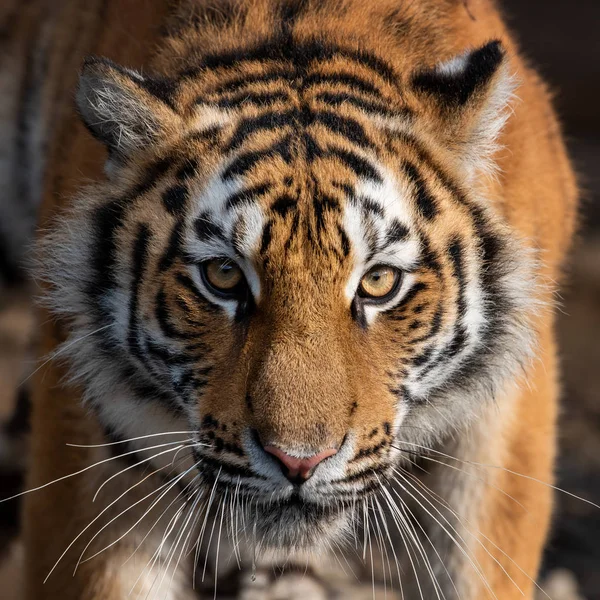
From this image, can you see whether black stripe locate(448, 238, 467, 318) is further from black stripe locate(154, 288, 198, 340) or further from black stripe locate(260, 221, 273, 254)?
black stripe locate(154, 288, 198, 340)

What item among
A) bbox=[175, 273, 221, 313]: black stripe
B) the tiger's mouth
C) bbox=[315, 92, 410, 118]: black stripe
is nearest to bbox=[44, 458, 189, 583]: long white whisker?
the tiger's mouth

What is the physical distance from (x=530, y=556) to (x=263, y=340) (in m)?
0.97

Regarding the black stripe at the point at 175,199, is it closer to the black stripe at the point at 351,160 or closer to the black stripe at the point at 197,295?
the black stripe at the point at 197,295

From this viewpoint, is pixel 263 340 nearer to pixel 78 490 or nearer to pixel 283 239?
pixel 283 239

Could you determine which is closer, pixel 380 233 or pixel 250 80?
pixel 380 233

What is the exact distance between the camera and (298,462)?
65.9 inches

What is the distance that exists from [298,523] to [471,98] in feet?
2.66

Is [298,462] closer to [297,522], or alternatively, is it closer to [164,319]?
[297,522]

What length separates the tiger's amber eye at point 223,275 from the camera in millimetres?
1794

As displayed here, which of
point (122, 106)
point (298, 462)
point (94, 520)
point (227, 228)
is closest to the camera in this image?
point (298, 462)

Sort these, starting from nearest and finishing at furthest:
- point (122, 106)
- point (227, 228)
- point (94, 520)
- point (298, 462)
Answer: point (298, 462) < point (227, 228) < point (122, 106) < point (94, 520)

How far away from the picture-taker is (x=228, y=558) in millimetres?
2734

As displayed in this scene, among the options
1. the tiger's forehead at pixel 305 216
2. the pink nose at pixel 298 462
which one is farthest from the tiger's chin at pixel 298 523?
the tiger's forehead at pixel 305 216

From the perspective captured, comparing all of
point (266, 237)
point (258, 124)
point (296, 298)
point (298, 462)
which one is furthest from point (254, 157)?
point (298, 462)
